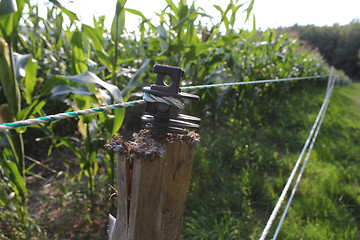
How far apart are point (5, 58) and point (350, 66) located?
3308 centimetres

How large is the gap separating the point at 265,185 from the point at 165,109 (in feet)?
5.30

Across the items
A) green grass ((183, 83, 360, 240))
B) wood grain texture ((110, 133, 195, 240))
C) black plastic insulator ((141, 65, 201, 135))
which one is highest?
black plastic insulator ((141, 65, 201, 135))

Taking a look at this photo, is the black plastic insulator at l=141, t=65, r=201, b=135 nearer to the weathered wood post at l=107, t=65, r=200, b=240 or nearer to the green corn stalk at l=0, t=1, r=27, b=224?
the weathered wood post at l=107, t=65, r=200, b=240

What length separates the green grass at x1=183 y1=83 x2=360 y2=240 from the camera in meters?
1.56

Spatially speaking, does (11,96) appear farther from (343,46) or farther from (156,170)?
(343,46)

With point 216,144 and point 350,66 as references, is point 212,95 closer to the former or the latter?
point 216,144

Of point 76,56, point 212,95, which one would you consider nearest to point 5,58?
point 76,56

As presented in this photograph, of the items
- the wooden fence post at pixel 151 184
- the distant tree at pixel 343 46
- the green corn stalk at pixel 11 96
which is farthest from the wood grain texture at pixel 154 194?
the distant tree at pixel 343 46

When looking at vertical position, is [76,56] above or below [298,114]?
above

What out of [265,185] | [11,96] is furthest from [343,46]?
[11,96]

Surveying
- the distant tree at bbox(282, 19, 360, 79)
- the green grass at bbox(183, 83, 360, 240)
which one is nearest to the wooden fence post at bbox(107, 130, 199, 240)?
the green grass at bbox(183, 83, 360, 240)

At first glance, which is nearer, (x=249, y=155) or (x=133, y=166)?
(x=133, y=166)

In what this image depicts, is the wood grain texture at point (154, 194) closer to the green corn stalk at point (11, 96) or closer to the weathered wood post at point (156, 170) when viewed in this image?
the weathered wood post at point (156, 170)

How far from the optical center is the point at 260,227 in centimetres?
161
